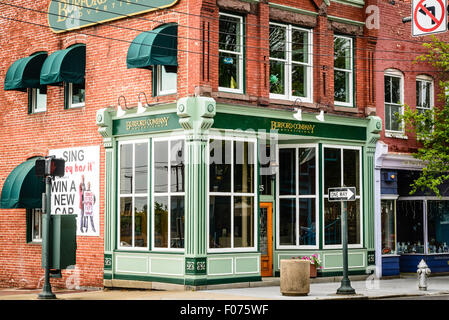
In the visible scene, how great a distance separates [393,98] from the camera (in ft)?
82.2

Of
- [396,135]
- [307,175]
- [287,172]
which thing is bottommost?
[307,175]

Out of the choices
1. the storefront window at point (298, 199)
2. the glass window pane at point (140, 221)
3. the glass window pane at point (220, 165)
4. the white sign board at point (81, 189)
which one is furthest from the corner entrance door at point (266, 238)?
the white sign board at point (81, 189)

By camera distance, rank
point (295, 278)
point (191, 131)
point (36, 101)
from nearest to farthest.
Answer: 1. point (295, 278)
2. point (191, 131)
3. point (36, 101)

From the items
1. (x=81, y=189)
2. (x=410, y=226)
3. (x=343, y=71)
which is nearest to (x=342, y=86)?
(x=343, y=71)

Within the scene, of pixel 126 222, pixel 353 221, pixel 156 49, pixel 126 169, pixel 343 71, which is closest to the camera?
pixel 156 49

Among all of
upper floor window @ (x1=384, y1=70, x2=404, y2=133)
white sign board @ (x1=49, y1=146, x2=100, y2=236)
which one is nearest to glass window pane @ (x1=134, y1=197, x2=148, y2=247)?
white sign board @ (x1=49, y1=146, x2=100, y2=236)

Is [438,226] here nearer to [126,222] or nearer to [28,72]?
[126,222]

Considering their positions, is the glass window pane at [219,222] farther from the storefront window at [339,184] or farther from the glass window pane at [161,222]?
the storefront window at [339,184]

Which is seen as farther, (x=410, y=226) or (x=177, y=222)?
(x=410, y=226)

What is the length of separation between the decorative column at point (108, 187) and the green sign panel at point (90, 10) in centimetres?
294

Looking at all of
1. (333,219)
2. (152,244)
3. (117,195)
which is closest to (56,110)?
(117,195)

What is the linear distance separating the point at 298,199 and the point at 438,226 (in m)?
6.68

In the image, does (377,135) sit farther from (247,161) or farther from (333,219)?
(247,161)

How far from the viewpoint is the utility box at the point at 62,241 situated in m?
17.2
